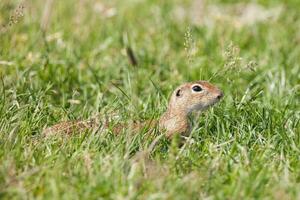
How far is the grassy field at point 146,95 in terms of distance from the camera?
4188 mm

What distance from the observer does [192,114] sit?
561 cm

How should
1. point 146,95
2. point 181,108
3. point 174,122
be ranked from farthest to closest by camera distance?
point 146,95
point 181,108
point 174,122

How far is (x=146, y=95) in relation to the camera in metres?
6.24

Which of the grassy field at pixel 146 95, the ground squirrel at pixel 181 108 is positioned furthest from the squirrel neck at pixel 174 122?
the grassy field at pixel 146 95

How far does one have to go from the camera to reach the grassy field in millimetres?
4188

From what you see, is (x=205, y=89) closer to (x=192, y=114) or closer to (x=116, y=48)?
(x=192, y=114)

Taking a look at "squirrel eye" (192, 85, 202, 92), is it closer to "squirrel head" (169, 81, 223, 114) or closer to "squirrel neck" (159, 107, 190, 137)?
"squirrel head" (169, 81, 223, 114)

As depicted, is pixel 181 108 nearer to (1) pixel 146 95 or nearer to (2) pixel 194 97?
(2) pixel 194 97

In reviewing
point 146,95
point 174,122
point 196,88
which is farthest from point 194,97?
point 146,95

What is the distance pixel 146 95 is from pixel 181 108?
2.39 ft

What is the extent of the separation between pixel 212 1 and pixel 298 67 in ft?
8.71

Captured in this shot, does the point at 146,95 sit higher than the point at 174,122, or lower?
lower

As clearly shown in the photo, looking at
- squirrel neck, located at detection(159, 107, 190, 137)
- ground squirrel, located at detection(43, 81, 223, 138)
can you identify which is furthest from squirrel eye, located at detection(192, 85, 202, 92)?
squirrel neck, located at detection(159, 107, 190, 137)

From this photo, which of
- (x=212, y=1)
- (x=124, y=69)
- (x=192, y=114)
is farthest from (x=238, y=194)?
(x=212, y=1)
